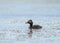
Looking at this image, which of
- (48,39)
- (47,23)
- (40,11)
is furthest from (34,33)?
(40,11)

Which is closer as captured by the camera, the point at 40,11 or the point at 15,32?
the point at 15,32

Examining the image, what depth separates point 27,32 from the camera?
16.5m

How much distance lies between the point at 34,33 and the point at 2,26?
2.27 meters

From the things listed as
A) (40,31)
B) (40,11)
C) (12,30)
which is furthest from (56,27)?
(40,11)

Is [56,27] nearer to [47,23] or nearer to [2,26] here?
[47,23]

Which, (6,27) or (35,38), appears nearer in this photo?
(35,38)

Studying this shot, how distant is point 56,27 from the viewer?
17.5 meters

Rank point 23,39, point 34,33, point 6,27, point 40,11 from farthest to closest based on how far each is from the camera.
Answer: point 40,11, point 6,27, point 34,33, point 23,39

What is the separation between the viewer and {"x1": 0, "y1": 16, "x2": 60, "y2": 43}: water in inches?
576

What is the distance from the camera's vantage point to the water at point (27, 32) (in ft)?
48.0

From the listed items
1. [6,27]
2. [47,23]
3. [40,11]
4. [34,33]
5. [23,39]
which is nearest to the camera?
[23,39]

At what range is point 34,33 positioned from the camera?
16281mm

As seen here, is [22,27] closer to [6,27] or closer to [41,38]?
[6,27]

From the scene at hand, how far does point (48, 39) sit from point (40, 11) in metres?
10.8
